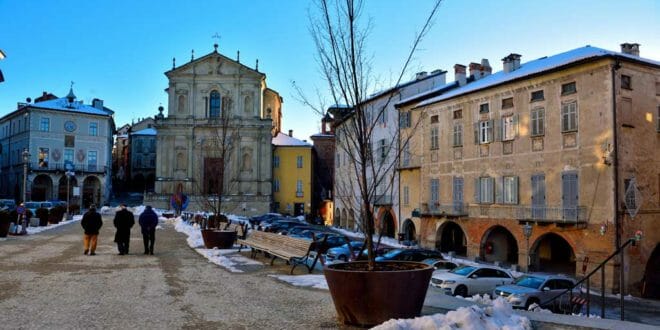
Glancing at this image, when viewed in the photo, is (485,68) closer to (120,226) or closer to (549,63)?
(549,63)

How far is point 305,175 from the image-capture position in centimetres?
7712

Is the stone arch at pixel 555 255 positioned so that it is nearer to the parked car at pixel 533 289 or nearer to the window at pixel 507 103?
the window at pixel 507 103

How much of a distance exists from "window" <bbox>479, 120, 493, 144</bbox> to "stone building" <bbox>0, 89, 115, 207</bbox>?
5655 centimetres

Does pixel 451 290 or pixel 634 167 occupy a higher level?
pixel 634 167

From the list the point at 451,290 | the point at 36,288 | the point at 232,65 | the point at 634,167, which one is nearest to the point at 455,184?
the point at 634,167

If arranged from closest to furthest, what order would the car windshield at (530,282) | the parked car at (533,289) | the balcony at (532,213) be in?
the parked car at (533,289) < the car windshield at (530,282) < the balcony at (532,213)

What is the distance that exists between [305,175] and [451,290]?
2204 inches

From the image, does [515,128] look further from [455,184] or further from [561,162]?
[455,184]

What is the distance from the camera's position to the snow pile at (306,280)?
11.6 metres

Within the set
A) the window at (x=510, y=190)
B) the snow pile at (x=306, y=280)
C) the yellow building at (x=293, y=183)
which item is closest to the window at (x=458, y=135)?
the window at (x=510, y=190)

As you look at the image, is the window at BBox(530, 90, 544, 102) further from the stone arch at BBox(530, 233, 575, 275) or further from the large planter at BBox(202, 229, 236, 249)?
the large planter at BBox(202, 229, 236, 249)

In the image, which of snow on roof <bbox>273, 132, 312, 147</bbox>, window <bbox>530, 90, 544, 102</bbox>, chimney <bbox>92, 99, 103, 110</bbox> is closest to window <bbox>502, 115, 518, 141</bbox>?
window <bbox>530, 90, 544, 102</bbox>

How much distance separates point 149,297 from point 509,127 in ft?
88.1

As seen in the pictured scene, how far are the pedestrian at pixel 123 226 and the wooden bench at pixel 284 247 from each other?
3673 mm
